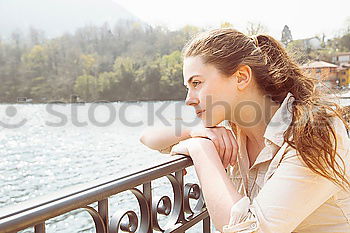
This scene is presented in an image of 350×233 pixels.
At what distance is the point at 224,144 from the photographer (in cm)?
91

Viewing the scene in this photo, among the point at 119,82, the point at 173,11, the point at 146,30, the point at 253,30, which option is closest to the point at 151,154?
the point at 119,82

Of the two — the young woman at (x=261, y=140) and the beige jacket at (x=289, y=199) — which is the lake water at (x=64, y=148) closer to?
the young woman at (x=261, y=140)

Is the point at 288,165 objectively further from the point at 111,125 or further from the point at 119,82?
A: the point at 111,125

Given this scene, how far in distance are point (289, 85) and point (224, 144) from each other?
0.66 ft

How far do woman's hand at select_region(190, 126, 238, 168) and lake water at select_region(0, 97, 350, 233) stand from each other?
6488 mm

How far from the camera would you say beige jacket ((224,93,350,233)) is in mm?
729

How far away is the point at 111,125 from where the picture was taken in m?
23.2

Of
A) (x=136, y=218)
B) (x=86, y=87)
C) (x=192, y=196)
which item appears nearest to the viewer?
(x=136, y=218)

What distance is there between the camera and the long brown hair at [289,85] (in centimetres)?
78

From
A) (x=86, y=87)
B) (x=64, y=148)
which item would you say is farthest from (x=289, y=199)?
(x=86, y=87)

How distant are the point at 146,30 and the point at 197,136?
20.4m

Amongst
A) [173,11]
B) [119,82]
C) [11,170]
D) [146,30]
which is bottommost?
[11,170]

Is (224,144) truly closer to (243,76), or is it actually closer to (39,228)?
(243,76)

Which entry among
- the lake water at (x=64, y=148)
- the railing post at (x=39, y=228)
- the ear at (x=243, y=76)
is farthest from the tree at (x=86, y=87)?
the railing post at (x=39, y=228)
